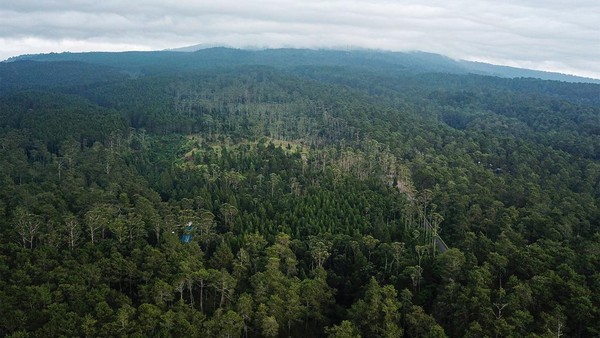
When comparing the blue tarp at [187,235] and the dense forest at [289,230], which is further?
the blue tarp at [187,235]

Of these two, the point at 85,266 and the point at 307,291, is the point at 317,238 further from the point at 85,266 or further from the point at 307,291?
the point at 85,266

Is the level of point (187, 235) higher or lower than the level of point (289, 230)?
lower

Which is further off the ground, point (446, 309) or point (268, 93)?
point (268, 93)

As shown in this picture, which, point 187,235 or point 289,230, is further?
point 289,230

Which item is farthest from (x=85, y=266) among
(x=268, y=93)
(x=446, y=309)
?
(x=268, y=93)

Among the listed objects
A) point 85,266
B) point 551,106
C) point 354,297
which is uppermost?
point 551,106

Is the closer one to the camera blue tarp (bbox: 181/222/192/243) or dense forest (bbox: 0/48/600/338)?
dense forest (bbox: 0/48/600/338)

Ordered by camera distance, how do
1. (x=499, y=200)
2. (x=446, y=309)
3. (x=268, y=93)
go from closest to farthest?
(x=446, y=309) → (x=499, y=200) → (x=268, y=93)

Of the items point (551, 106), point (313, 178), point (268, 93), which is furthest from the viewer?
point (268, 93)
